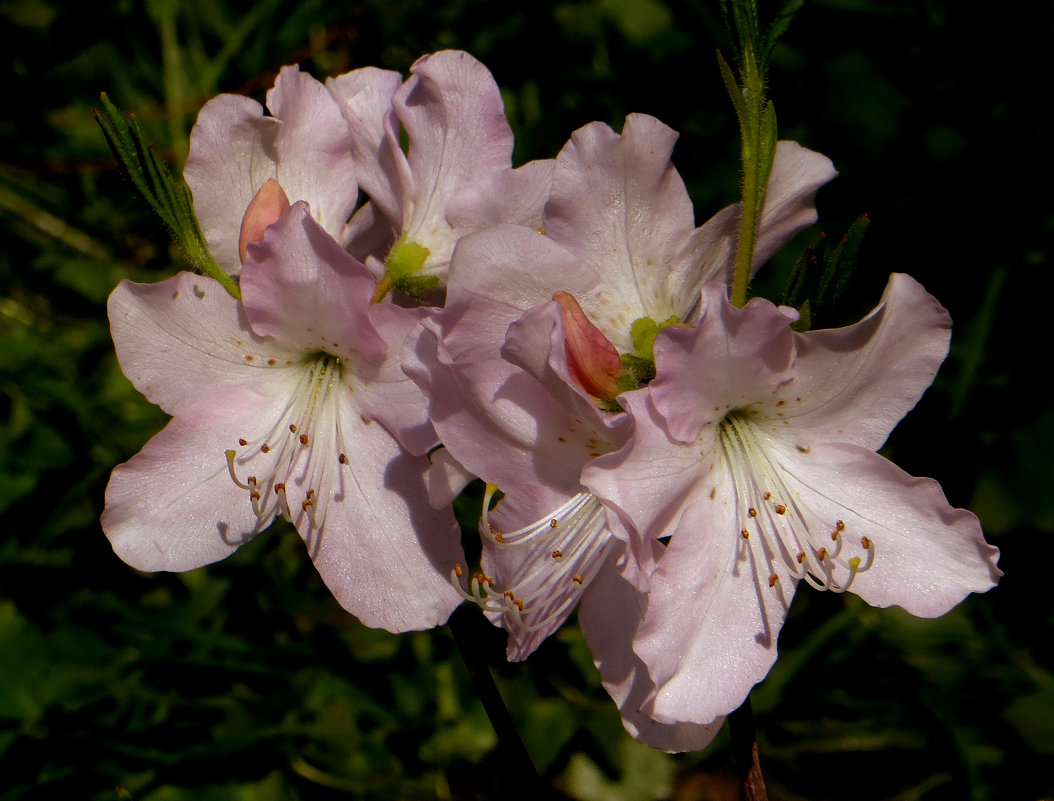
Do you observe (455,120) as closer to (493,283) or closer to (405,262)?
(405,262)

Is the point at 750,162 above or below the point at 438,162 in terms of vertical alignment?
above

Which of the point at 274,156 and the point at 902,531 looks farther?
the point at 274,156

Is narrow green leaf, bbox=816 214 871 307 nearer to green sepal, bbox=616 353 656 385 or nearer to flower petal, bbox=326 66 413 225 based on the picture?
green sepal, bbox=616 353 656 385

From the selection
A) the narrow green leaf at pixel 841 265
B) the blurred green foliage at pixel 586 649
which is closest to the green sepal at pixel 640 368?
the narrow green leaf at pixel 841 265

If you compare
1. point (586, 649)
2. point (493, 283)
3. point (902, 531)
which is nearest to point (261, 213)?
point (493, 283)

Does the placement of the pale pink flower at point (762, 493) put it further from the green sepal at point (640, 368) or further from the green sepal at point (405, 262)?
the green sepal at point (405, 262)

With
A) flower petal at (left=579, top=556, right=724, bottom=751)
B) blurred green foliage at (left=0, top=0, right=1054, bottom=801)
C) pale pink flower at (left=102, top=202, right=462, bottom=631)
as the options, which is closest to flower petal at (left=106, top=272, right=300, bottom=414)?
pale pink flower at (left=102, top=202, right=462, bottom=631)
